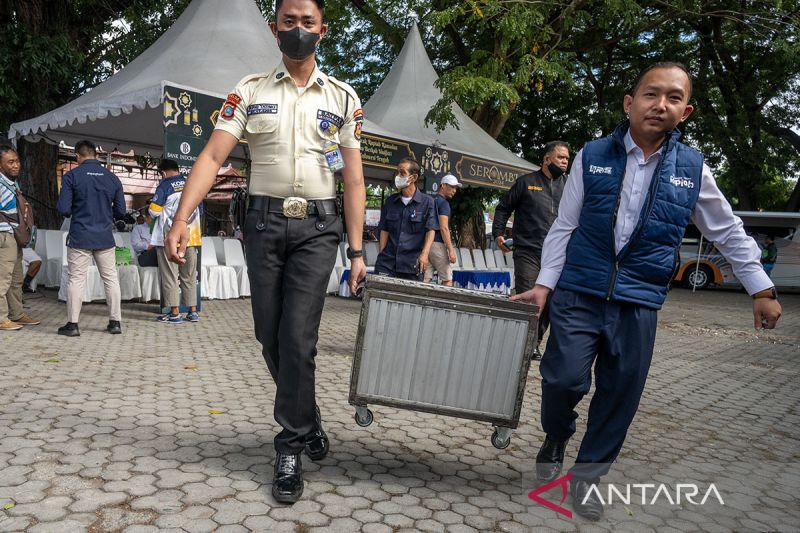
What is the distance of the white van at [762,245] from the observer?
2095 cm

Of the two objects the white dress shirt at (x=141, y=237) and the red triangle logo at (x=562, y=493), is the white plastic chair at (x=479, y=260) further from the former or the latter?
the red triangle logo at (x=562, y=493)

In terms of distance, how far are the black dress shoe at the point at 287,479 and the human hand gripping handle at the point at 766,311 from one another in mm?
1971

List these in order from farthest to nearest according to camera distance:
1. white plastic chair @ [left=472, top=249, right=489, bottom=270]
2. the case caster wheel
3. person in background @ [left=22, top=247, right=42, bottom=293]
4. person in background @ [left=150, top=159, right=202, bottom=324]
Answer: white plastic chair @ [left=472, top=249, right=489, bottom=270]
person in background @ [left=22, top=247, right=42, bottom=293]
person in background @ [left=150, top=159, right=202, bottom=324]
the case caster wheel

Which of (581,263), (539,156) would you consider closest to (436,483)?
(581,263)

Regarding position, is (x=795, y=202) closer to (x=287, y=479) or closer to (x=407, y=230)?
(x=407, y=230)

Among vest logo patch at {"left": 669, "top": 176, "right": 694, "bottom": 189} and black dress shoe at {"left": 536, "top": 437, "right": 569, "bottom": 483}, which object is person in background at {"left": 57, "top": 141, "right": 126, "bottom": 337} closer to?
black dress shoe at {"left": 536, "top": 437, "right": 569, "bottom": 483}

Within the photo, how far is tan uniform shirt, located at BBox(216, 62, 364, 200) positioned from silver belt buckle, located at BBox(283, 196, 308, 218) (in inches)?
2.0

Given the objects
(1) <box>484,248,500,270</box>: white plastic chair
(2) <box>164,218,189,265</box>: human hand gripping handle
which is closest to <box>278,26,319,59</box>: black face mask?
(2) <box>164,218,189,265</box>: human hand gripping handle

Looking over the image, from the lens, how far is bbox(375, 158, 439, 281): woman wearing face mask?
5.77m

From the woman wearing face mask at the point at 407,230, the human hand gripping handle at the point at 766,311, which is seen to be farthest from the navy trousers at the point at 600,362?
the woman wearing face mask at the point at 407,230

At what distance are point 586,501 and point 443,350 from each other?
88 cm

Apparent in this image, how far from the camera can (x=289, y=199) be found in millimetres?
2773

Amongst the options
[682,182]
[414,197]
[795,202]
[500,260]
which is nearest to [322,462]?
[682,182]

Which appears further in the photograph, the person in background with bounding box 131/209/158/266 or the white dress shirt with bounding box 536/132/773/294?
the person in background with bounding box 131/209/158/266
